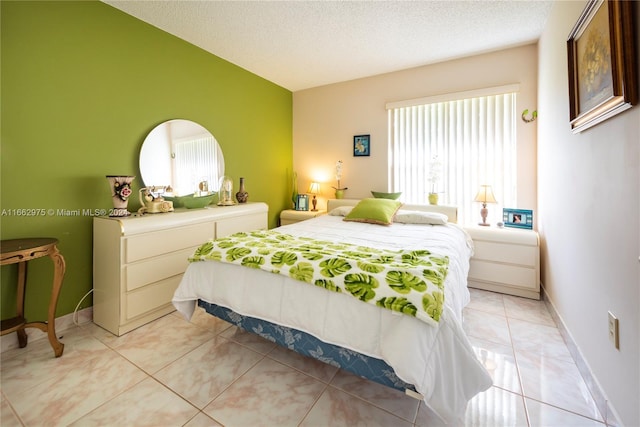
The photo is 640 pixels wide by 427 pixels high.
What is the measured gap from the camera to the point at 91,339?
2.03 metres

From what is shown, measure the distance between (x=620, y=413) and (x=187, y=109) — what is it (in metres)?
3.91

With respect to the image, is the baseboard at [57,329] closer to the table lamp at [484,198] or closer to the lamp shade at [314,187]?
the lamp shade at [314,187]

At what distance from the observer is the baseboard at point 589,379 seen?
1271 millimetres

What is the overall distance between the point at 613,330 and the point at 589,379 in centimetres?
47

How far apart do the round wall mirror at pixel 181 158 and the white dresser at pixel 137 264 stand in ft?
1.81

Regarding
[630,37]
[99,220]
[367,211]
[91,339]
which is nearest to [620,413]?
[630,37]

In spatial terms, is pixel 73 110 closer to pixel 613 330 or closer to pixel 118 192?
pixel 118 192

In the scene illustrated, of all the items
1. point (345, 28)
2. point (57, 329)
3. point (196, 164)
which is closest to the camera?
point (57, 329)

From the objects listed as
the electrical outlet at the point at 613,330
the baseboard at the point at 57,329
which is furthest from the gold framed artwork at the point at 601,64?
the baseboard at the point at 57,329

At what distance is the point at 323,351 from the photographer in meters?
1.46

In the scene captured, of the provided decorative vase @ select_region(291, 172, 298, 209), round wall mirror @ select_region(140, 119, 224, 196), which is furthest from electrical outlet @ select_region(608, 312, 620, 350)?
decorative vase @ select_region(291, 172, 298, 209)

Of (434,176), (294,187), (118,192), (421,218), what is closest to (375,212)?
(421,218)

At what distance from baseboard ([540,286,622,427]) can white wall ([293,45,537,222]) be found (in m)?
1.59

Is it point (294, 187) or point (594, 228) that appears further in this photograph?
point (294, 187)
